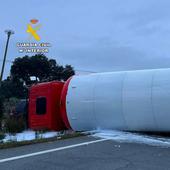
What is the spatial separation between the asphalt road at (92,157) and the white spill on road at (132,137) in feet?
2.17

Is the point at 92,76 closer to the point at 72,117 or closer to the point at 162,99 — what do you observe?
the point at 72,117

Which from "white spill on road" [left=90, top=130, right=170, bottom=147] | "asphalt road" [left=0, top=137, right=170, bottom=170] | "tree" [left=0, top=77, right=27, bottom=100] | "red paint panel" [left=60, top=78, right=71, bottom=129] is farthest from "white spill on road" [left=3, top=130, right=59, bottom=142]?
"tree" [left=0, top=77, right=27, bottom=100]

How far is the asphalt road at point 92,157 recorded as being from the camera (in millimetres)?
9039

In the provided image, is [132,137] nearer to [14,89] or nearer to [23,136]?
[23,136]

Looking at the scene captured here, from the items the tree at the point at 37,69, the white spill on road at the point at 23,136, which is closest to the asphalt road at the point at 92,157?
the white spill on road at the point at 23,136

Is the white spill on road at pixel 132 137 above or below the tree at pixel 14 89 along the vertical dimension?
below

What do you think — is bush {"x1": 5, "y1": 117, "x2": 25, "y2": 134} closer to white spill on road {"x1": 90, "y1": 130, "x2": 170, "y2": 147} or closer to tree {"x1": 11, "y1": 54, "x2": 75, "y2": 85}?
white spill on road {"x1": 90, "y1": 130, "x2": 170, "y2": 147}

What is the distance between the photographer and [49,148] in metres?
11.7

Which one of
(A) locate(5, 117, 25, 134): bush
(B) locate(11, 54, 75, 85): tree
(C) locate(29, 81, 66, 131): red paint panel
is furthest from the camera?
(B) locate(11, 54, 75, 85): tree

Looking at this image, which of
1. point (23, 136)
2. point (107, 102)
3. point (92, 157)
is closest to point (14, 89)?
point (23, 136)

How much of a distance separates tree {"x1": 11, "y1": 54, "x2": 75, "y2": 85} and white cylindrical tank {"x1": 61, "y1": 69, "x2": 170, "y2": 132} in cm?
3056

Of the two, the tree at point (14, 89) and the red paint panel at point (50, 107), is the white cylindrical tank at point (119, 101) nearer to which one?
the red paint panel at point (50, 107)

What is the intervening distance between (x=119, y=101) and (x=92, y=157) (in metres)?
5.59

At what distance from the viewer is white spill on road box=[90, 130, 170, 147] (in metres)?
12.8
